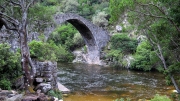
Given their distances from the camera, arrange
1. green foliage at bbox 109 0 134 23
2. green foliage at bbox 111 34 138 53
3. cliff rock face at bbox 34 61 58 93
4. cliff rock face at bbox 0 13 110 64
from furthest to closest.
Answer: cliff rock face at bbox 0 13 110 64
green foliage at bbox 111 34 138 53
cliff rock face at bbox 34 61 58 93
green foliage at bbox 109 0 134 23

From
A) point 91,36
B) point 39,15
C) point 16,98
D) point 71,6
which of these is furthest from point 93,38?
point 16,98

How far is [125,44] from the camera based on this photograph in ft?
109

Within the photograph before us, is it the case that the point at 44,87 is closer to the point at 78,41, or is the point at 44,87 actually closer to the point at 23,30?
the point at 23,30

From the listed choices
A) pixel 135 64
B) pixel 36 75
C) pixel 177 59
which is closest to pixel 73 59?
pixel 135 64

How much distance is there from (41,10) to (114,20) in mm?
4712

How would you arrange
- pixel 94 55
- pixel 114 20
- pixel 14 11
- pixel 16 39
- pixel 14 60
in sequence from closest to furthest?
pixel 114 20
pixel 14 60
pixel 14 11
pixel 16 39
pixel 94 55

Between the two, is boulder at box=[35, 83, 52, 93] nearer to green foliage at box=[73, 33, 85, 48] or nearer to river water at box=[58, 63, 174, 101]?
river water at box=[58, 63, 174, 101]

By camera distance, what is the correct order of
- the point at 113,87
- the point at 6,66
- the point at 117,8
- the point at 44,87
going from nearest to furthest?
1. the point at 117,8
2. the point at 6,66
3. the point at 44,87
4. the point at 113,87

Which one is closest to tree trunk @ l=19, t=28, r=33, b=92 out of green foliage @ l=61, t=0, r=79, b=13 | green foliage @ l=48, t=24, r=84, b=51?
green foliage @ l=48, t=24, r=84, b=51

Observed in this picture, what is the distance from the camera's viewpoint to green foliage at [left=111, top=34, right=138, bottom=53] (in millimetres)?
32906

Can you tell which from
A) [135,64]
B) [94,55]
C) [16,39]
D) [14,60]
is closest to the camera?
[14,60]

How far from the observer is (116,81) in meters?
21.8

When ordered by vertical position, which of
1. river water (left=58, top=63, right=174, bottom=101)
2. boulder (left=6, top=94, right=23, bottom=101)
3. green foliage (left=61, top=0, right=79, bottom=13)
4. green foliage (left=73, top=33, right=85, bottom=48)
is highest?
green foliage (left=61, top=0, right=79, bottom=13)

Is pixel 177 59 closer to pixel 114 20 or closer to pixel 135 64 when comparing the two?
pixel 114 20
